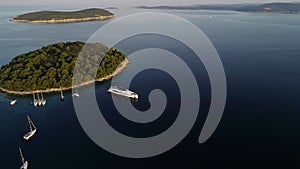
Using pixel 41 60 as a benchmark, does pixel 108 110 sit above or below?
below

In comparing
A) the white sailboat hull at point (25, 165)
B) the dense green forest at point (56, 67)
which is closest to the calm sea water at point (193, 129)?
the white sailboat hull at point (25, 165)

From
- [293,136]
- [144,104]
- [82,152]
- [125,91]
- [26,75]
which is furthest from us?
[26,75]

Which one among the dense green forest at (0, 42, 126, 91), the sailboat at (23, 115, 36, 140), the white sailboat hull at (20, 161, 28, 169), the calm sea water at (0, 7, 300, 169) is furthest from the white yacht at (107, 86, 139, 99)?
the white sailboat hull at (20, 161, 28, 169)

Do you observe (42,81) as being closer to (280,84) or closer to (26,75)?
(26,75)

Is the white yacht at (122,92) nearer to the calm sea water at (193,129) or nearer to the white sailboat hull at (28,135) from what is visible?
the calm sea water at (193,129)

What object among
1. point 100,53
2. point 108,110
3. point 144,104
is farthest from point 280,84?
point 100,53

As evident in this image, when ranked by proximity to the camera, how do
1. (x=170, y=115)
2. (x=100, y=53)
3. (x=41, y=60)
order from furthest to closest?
(x=100, y=53)
(x=41, y=60)
(x=170, y=115)

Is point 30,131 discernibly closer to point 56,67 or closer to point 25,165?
point 25,165
